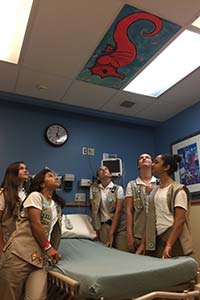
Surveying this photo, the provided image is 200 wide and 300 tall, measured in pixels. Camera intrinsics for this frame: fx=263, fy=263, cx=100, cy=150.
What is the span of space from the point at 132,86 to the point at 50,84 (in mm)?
1005

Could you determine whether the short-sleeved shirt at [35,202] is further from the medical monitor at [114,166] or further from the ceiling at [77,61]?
the medical monitor at [114,166]

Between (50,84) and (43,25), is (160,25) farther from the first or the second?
(50,84)

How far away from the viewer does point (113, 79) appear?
3064mm

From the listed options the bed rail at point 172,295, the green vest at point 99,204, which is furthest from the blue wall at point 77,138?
the bed rail at point 172,295

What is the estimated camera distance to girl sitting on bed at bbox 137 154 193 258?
212cm

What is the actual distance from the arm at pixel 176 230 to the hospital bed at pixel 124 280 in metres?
0.37

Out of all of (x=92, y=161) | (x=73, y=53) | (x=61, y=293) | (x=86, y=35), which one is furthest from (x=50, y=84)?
(x=61, y=293)

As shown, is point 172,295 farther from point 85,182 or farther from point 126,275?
point 85,182

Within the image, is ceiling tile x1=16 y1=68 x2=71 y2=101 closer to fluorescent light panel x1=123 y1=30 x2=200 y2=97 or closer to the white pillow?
fluorescent light panel x1=123 y1=30 x2=200 y2=97

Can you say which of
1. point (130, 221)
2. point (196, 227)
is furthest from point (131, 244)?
point (196, 227)

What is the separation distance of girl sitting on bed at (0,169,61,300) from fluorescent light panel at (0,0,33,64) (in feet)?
4.79

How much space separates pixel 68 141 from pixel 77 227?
128 centimetres

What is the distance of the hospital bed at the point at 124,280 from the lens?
1360 mm

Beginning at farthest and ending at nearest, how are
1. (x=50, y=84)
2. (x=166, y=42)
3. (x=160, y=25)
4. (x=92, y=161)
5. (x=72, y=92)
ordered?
(x=92, y=161), (x=72, y=92), (x=50, y=84), (x=166, y=42), (x=160, y=25)
